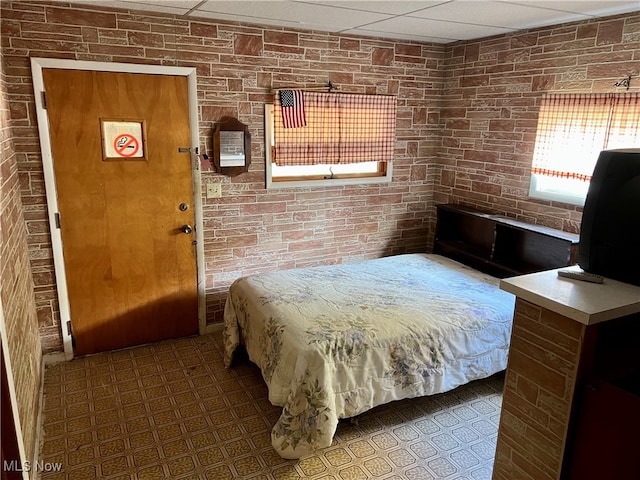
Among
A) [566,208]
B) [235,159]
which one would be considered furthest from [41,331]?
[566,208]

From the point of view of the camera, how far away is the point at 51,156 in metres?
3.06

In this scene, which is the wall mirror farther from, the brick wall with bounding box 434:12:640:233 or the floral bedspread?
the brick wall with bounding box 434:12:640:233

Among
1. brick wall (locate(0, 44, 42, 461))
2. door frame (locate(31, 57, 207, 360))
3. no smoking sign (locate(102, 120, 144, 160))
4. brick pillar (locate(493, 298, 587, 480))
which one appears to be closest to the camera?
brick pillar (locate(493, 298, 587, 480))

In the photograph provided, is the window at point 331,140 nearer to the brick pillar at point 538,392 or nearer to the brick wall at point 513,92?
the brick wall at point 513,92

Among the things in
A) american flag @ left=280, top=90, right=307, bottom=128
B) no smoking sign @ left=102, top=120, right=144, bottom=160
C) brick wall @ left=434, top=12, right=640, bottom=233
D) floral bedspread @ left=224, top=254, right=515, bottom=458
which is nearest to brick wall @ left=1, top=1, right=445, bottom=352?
american flag @ left=280, top=90, right=307, bottom=128

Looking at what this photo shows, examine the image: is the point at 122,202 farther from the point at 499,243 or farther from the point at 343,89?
the point at 499,243

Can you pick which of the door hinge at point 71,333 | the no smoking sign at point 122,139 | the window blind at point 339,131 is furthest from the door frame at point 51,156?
the window blind at point 339,131

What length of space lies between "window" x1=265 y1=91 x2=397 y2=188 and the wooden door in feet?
2.45

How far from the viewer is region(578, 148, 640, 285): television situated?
163 centimetres

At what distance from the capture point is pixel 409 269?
3.76 m

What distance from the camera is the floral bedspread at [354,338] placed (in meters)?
2.42

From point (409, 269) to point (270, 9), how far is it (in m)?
2.19

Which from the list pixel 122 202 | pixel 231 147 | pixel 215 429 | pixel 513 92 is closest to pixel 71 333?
pixel 122 202

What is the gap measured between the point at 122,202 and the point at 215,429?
173 centimetres
